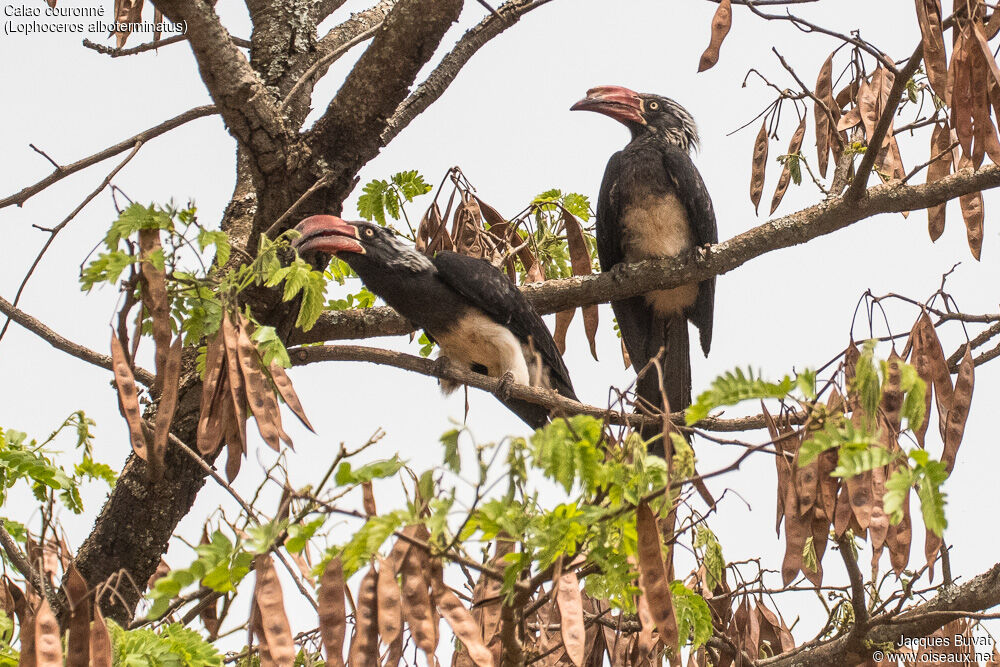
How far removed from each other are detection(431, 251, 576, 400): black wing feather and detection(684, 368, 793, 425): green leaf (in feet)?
8.50

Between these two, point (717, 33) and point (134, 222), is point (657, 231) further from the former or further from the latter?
point (134, 222)

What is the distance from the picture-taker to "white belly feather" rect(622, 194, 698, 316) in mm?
5426

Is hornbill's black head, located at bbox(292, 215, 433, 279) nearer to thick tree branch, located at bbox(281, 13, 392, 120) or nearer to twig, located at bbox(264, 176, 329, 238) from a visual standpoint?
thick tree branch, located at bbox(281, 13, 392, 120)

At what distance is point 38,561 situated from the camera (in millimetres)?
2990

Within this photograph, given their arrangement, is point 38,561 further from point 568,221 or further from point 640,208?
point 640,208

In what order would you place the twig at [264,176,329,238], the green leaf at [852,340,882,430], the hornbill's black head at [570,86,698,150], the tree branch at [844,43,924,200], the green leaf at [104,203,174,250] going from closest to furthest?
1. the green leaf at [852,340,882,430]
2. the green leaf at [104,203,174,250]
3. the twig at [264,176,329,238]
4. the tree branch at [844,43,924,200]
5. the hornbill's black head at [570,86,698,150]

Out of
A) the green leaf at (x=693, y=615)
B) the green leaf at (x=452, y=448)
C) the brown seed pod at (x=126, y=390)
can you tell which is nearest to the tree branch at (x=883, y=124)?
the green leaf at (x=693, y=615)

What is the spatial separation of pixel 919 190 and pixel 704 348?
Answer: 1987 mm

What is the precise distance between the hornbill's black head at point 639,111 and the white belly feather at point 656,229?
2.28 ft

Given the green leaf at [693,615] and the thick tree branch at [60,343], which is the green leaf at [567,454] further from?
the thick tree branch at [60,343]

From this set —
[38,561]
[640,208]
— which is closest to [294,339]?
[38,561]

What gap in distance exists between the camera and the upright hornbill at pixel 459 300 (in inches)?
185

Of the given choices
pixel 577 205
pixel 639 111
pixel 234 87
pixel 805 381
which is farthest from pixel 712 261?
pixel 805 381

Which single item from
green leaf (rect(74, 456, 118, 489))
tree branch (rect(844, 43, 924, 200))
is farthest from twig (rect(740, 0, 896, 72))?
green leaf (rect(74, 456, 118, 489))
